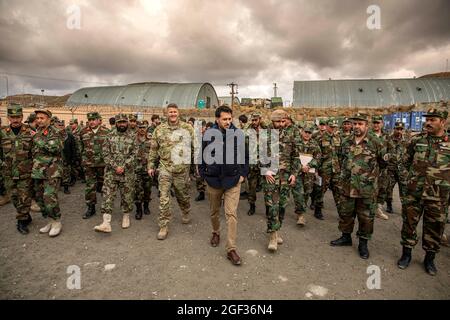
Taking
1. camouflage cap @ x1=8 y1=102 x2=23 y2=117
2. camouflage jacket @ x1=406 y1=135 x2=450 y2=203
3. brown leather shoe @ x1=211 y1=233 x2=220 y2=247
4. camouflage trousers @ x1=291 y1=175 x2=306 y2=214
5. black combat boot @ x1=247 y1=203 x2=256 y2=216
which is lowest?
brown leather shoe @ x1=211 y1=233 x2=220 y2=247

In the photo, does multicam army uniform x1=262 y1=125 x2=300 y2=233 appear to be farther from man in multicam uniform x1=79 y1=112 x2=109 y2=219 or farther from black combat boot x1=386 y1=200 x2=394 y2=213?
man in multicam uniform x1=79 y1=112 x2=109 y2=219

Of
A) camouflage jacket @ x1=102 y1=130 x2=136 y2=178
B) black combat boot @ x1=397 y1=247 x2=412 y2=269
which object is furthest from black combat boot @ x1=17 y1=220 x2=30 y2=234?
black combat boot @ x1=397 y1=247 x2=412 y2=269

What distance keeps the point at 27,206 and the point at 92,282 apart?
8.40 feet

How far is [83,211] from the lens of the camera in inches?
229

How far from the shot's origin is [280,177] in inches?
161

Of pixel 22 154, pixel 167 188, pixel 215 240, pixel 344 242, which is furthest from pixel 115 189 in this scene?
pixel 344 242

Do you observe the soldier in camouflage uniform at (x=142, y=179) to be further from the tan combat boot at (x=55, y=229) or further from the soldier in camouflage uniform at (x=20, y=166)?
the soldier in camouflage uniform at (x=20, y=166)

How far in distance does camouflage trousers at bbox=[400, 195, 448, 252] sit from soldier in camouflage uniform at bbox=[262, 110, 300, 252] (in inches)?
65.2

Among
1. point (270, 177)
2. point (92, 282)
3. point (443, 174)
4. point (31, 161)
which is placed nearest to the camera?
point (92, 282)

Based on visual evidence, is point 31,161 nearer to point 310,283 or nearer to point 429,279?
point 310,283

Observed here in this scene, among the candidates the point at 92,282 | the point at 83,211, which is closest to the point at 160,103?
the point at 83,211

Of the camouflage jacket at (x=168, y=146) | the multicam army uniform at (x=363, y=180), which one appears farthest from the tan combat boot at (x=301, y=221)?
the camouflage jacket at (x=168, y=146)

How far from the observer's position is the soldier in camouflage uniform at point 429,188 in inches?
132

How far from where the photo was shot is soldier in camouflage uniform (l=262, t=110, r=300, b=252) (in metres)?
3.98
